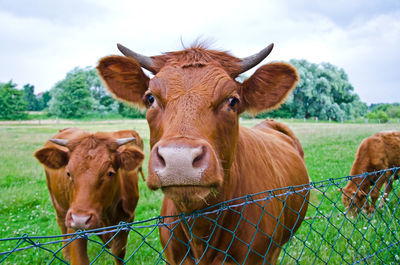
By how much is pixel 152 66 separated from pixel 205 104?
2.66 feet

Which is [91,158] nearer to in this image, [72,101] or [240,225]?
[240,225]

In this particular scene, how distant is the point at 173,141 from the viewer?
166cm

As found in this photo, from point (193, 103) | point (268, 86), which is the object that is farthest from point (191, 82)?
point (268, 86)

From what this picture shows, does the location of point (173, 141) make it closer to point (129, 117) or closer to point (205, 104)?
point (205, 104)

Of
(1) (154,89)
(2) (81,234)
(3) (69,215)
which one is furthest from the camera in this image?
(3) (69,215)

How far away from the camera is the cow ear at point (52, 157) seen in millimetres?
4152

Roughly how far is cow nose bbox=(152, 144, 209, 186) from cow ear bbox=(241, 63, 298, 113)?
1255mm

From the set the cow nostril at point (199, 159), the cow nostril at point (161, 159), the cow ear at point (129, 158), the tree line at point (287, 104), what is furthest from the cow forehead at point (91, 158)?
the tree line at point (287, 104)

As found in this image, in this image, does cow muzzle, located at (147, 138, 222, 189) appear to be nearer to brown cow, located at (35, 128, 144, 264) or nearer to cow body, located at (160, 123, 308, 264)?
cow body, located at (160, 123, 308, 264)

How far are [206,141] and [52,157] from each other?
3.27 metres

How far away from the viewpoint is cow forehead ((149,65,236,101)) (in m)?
2.12

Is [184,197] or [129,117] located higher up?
[184,197]

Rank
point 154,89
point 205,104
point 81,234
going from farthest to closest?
point 154,89, point 205,104, point 81,234

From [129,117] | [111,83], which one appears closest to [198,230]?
[111,83]
